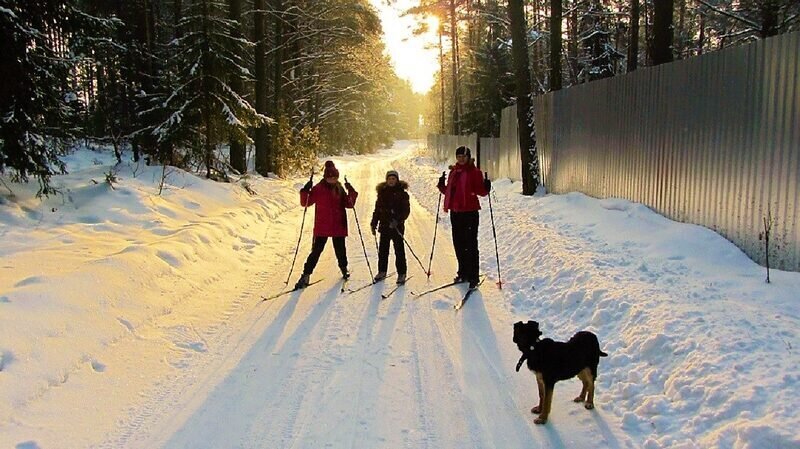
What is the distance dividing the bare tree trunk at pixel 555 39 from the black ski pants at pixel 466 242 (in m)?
11.9

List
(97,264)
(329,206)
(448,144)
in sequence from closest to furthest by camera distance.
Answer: (97,264) < (329,206) < (448,144)

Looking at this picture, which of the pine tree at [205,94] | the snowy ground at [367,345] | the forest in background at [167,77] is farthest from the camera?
the pine tree at [205,94]

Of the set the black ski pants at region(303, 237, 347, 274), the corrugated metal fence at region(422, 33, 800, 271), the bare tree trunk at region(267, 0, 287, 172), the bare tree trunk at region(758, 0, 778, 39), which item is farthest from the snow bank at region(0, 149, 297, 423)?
the bare tree trunk at region(758, 0, 778, 39)

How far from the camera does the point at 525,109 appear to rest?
1507cm

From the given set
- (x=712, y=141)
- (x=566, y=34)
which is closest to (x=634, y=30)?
(x=566, y=34)

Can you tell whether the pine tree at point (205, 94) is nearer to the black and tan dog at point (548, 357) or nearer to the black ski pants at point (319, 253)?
the black ski pants at point (319, 253)

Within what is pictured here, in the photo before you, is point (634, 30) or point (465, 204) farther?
point (634, 30)

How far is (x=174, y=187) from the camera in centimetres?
1258

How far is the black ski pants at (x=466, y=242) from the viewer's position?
25.3ft

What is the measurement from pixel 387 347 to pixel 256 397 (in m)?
1.49

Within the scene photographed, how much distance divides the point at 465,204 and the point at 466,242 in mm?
566

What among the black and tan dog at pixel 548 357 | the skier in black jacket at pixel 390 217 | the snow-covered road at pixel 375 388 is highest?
the skier in black jacket at pixel 390 217

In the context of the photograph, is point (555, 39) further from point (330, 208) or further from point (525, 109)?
point (330, 208)

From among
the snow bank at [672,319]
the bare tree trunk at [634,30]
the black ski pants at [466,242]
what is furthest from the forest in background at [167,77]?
the bare tree trunk at [634,30]
